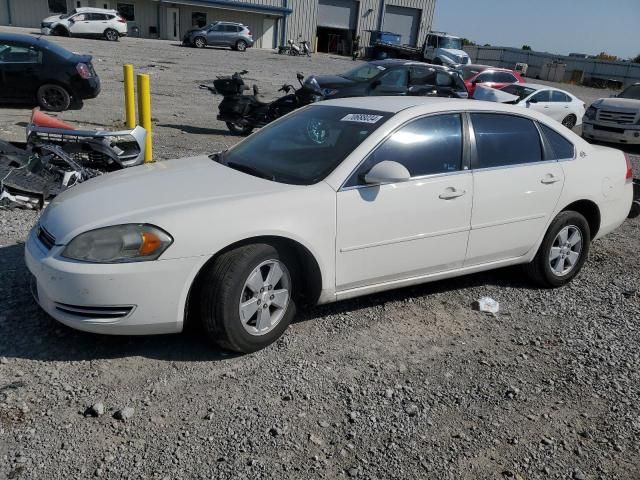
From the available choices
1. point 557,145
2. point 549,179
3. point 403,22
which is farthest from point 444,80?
point 403,22

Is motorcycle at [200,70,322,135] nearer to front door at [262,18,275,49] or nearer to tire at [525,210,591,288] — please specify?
tire at [525,210,591,288]

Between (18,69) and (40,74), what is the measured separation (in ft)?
1.36

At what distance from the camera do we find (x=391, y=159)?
3957 millimetres

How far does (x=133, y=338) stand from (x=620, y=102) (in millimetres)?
13642

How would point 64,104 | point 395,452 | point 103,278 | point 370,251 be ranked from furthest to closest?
1. point 64,104
2. point 370,251
3. point 103,278
4. point 395,452

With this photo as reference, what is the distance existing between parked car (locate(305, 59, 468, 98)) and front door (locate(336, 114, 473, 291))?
8.71m

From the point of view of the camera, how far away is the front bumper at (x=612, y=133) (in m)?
13.2

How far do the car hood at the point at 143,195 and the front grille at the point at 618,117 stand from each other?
1219cm

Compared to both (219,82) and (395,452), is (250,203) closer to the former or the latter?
(395,452)

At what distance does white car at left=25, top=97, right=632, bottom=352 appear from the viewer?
3.22 m

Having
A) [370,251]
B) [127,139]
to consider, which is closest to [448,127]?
[370,251]

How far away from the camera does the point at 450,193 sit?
412cm

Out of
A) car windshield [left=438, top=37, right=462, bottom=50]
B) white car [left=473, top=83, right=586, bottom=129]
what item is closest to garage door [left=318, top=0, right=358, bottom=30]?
car windshield [left=438, top=37, right=462, bottom=50]

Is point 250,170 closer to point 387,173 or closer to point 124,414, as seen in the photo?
point 387,173
